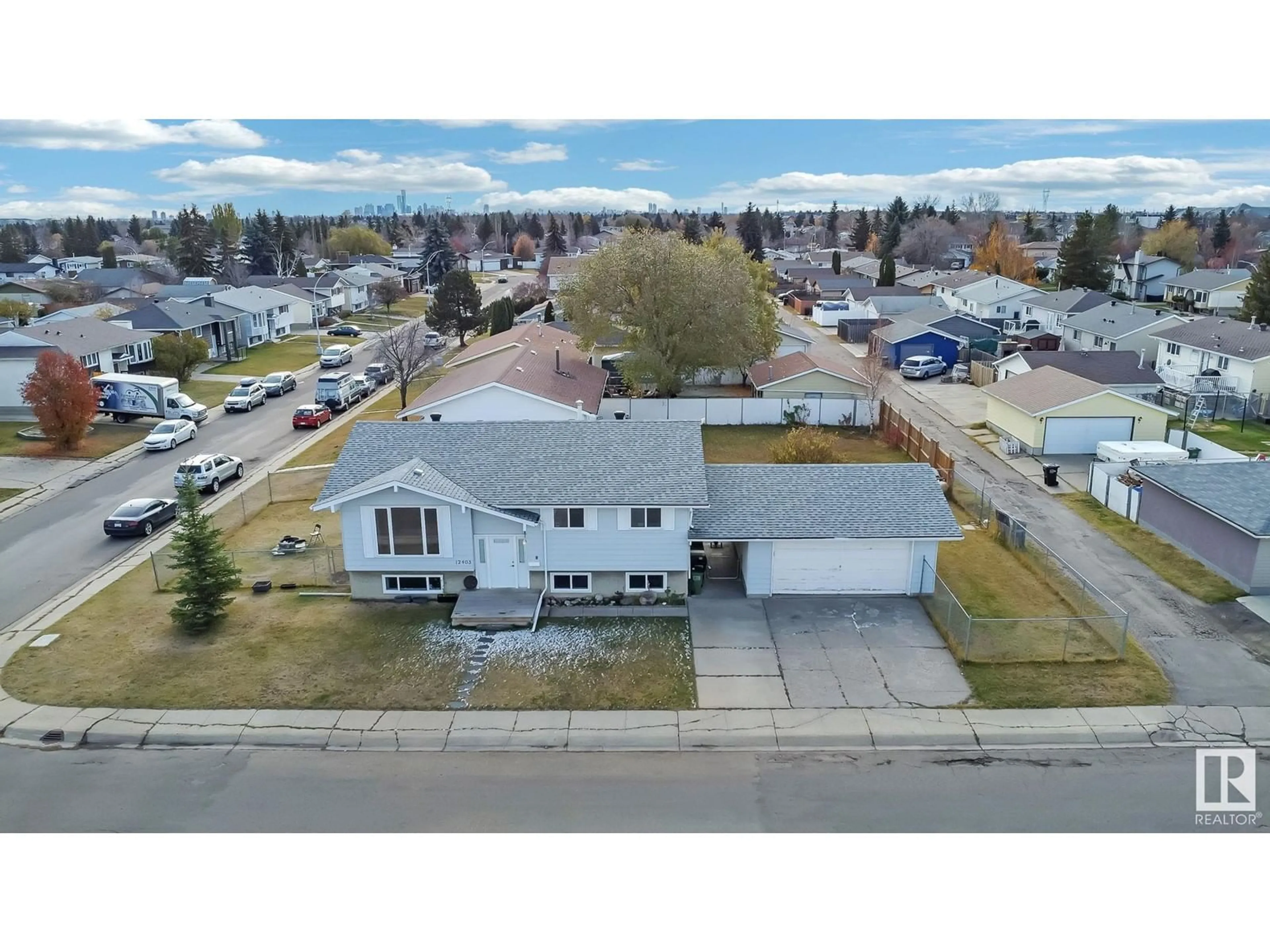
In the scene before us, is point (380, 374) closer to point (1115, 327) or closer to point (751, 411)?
point (751, 411)

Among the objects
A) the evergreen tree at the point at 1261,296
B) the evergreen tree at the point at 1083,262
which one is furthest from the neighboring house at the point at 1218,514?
the evergreen tree at the point at 1083,262

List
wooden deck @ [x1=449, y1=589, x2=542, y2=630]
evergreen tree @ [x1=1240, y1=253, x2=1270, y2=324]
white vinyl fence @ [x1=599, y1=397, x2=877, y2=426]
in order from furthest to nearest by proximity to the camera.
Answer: evergreen tree @ [x1=1240, y1=253, x2=1270, y2=324], white vinyl fence @ [x1=599, y1=397, x2=877, y2=426], wooden deck @ [x1=449, y1=589, x2=542, y2=630]

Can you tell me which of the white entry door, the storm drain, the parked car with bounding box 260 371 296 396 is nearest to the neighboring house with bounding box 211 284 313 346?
the parked car with bounding box 260 371 296 396

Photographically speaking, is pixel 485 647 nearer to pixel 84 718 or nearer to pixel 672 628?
pixel 672 628

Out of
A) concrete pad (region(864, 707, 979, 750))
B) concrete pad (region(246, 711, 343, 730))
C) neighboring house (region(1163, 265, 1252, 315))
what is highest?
neighboring house (region(1163, 265, 1252, 315))

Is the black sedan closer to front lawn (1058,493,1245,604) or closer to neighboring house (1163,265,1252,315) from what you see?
front lawn (1058,493,1245,604)

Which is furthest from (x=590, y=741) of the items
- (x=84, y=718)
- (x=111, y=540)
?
(x=111, y=540)

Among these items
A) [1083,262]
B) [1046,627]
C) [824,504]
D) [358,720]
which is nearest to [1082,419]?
[1046,627]
